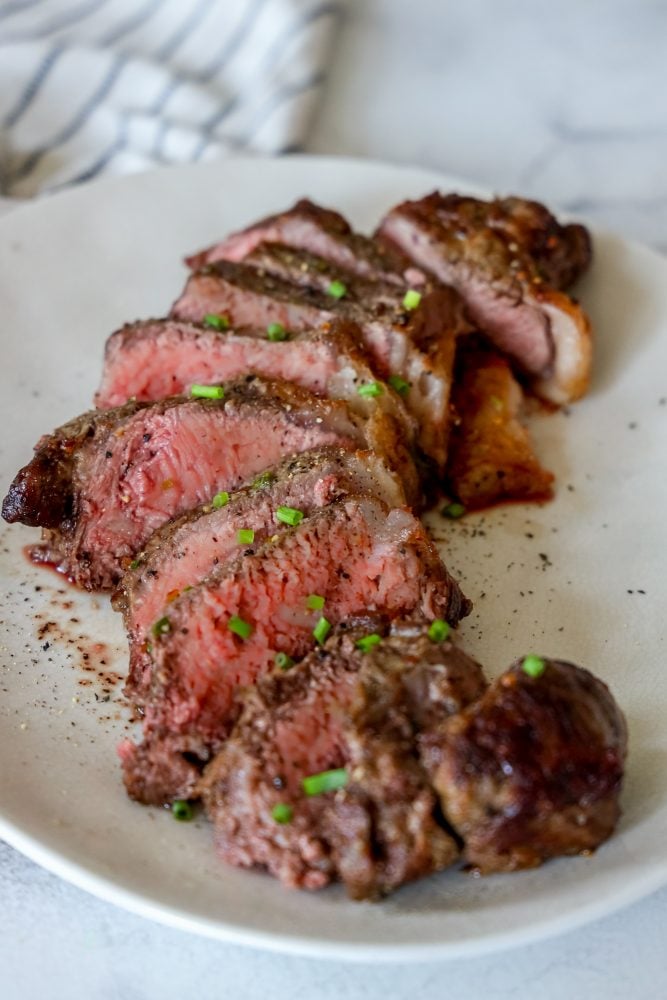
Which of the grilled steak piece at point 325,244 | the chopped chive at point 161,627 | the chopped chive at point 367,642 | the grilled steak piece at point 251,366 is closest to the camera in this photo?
the chopped chive at point 367,642

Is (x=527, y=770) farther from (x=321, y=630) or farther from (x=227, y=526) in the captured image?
(x=227, y=526)

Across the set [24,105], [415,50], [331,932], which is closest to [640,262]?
[415,50]

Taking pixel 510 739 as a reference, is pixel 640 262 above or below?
above

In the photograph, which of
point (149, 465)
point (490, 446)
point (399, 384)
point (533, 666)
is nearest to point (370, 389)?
point (399, 384)

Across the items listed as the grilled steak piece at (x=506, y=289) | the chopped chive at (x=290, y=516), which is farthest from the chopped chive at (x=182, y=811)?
the grilled steak piece at (x=506, y=289)

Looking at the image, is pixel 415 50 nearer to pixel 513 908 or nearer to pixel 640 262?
pixel 640 262

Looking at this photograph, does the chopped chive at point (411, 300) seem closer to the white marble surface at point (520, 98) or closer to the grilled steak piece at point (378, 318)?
the grilled steak piece at point (378, 318)

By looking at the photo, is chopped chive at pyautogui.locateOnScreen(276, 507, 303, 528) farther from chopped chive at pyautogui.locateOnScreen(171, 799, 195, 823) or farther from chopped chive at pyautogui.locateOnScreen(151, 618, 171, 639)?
chopped chive at pyautogui.locateOnScreen(171, 799, 195, 823)
